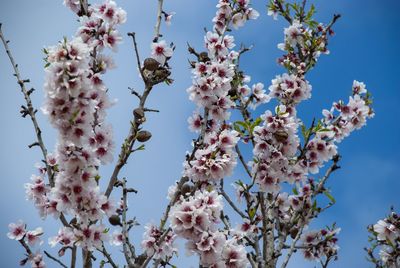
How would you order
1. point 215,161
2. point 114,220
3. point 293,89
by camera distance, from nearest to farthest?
1. point 215,161
2. point 114,220
3. point 293,89

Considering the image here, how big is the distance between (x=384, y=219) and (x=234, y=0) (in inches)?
159

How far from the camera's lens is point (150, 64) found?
5.59 meters

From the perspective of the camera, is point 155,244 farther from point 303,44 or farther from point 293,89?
point 303,44

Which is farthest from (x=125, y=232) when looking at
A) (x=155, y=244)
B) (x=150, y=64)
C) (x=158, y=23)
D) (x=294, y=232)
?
(x=294, y=232)

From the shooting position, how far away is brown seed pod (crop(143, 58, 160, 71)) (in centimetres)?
559

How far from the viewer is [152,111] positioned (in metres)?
5.43

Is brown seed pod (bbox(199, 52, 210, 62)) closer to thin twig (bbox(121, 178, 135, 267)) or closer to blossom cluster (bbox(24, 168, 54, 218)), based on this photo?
thin twig (bbox(121, 178, 135, 267))

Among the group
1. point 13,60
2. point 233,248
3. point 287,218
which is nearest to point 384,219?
point 287,218

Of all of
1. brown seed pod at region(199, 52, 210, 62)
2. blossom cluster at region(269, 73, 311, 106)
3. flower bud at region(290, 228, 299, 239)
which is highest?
blossom cluster at region(269, 73, 311, 106)

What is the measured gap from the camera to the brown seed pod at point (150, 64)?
559 cm

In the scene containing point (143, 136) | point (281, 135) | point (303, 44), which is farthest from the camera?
point (303, 44)

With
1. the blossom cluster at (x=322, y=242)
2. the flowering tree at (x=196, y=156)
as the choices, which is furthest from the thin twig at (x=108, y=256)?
the blossom cluster at (x=322, y=242)

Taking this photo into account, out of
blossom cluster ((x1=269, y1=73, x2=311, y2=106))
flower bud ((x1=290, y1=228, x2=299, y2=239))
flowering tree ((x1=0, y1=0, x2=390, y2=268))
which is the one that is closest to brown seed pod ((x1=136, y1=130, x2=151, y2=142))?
flowering tree ((x1=0, y1=0, x2=390, y2=268))

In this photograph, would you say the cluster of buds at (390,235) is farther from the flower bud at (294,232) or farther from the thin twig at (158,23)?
the thin twig at (158,23)
